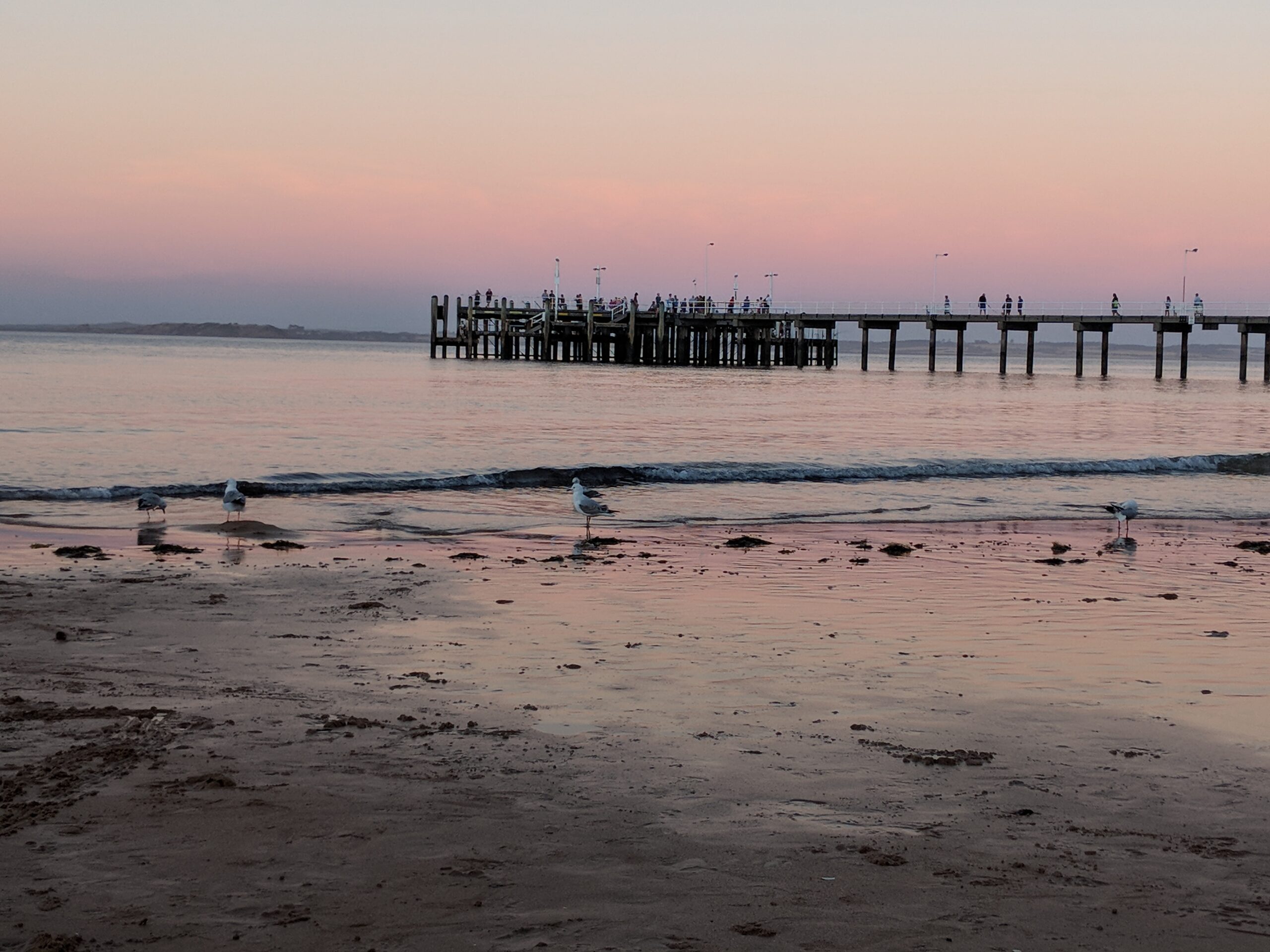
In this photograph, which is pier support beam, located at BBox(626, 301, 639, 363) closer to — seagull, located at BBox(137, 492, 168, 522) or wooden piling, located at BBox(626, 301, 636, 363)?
wooden piling, located at BBox(626, 301, 636, 363)

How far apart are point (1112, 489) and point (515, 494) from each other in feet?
33.4

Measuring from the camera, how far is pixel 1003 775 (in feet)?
18.6

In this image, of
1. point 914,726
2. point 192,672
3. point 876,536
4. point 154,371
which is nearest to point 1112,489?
point 876,536

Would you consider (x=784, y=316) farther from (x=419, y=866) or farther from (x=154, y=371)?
(x=419, y=866)

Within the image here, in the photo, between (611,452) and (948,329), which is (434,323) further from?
(611,452)

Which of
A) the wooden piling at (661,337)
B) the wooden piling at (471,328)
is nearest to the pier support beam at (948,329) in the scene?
the wooden piling at (661,337)

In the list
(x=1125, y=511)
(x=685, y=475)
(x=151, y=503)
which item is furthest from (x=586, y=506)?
(x=685, y=475)

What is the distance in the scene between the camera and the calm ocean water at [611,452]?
1759 cm

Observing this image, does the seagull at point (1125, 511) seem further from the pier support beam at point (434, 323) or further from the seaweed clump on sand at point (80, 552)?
the pier support beam at point (434, 323)

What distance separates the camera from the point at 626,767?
18.6ft

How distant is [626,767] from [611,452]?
809 inches

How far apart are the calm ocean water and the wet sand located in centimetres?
641

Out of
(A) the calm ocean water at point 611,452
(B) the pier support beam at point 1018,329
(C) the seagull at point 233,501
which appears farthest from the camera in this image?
(B) the pier support beam at point 1018,329

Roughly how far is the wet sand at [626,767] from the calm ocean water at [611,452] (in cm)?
641
